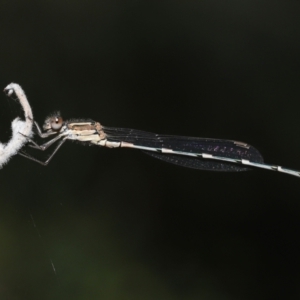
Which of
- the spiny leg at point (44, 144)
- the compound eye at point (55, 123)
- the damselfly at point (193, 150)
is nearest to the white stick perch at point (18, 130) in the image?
the spiny leg at point (44, 144)

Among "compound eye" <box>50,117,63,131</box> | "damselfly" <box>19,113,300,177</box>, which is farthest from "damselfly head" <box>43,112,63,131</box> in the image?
"damselfly" <box>19,113,300,177</box>

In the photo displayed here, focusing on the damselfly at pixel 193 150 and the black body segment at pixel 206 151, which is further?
the black body segment at pixel 206 151

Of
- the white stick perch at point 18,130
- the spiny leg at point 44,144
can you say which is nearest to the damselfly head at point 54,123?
the spiny leg at point 44,144

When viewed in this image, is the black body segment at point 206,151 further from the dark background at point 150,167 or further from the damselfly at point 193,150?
the dark background at point 150,167

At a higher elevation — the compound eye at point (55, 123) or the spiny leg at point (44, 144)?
the compound eye at point (55, 123)

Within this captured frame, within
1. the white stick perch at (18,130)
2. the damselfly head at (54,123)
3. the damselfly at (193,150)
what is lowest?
the white stick perch at (18,130)

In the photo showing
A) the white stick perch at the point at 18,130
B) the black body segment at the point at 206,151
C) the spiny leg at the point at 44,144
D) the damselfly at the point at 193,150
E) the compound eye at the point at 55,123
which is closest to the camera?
the white stick perch at the point at 18,130

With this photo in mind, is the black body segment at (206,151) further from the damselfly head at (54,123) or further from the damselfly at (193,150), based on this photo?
the damselfly head at (54,123)

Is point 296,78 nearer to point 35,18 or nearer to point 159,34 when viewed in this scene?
point 159,34

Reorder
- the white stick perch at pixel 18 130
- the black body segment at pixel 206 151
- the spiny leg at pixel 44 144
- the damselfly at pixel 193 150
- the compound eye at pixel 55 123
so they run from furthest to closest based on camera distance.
A: 1. the black body segment at pixel 206 151
2. the damselfly at pixel 193 150
3. the compound eye at pixel 55 123
4. the spiny leg at pixel 44 144
5. the white stick perch at pixel 18 130

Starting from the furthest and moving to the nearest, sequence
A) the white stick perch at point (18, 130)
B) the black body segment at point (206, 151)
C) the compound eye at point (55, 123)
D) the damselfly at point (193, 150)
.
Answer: the black body segment at point (206, 151)
the damselfly at point (193, 150)
the compound eye at point (55, 123)
the white stick perch at point (18, 130)
